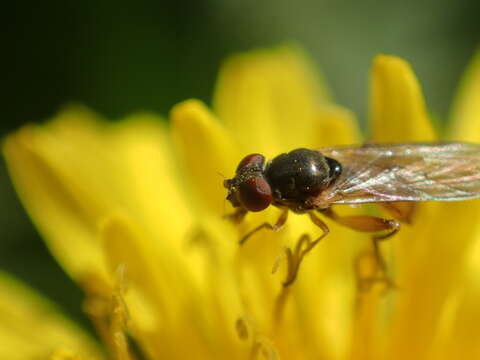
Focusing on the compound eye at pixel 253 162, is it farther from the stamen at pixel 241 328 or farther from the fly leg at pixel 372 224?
the stamen at pixel 241 328

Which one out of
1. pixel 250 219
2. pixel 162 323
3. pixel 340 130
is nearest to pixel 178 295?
pixel 162 323

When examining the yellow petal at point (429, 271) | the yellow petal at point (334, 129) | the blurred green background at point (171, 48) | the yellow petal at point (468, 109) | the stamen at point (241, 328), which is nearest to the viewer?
the stamen at point (241, 328)

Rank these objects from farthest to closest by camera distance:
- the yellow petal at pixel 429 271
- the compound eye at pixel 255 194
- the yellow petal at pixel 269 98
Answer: the yellow petal at pixel 269 98 < the yellow petal at pixel 429 271 < the compound eye at pixel 255 194

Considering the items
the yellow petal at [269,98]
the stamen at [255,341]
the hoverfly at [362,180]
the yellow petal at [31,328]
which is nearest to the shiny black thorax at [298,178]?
the hoverfly at [362,180]

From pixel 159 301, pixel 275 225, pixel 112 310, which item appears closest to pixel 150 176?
pixel 159 301

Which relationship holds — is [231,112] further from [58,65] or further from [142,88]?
[58,65]

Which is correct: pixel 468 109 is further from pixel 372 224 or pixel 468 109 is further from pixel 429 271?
pixel 372 224
